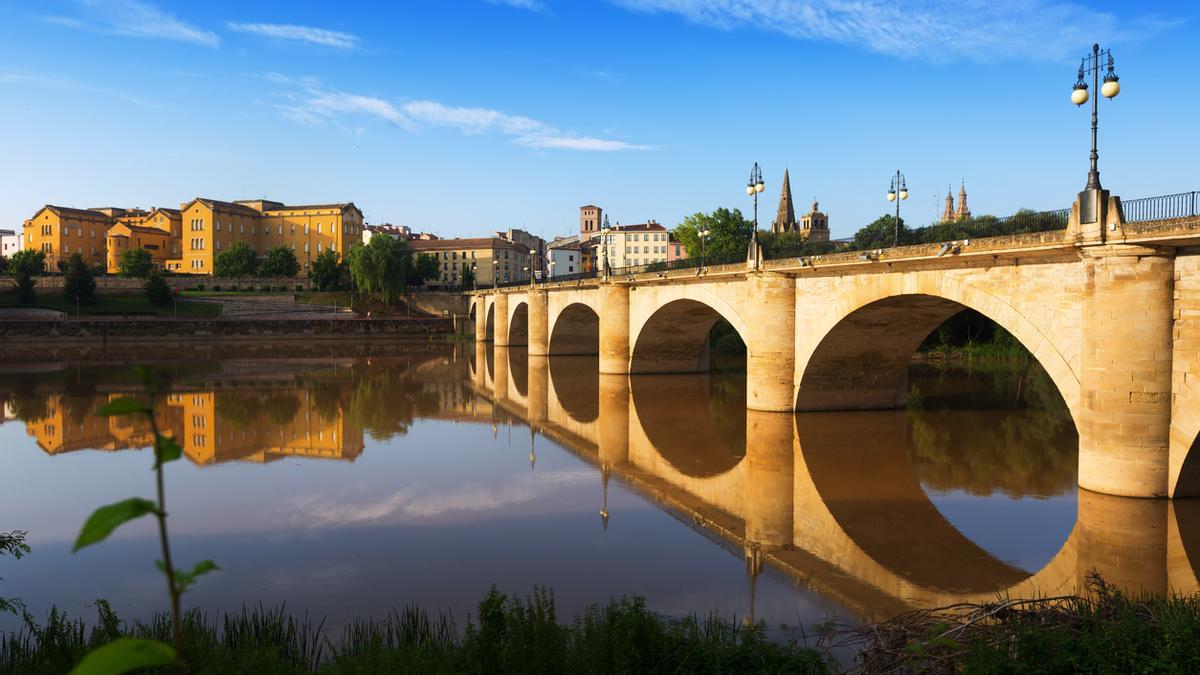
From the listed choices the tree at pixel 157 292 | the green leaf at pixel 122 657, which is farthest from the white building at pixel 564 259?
the green leaf at pixel 122 657

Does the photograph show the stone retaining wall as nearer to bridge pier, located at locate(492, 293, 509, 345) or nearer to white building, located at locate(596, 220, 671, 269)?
bridge pier, located at locate(492, 293, 509, 345)

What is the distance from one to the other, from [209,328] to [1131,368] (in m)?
67.4

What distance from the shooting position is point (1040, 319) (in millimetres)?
15227

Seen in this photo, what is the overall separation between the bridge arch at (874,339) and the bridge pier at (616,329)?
1370 cm

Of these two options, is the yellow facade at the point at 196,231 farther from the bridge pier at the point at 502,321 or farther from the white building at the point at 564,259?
the bridge pier at the point at 502,321

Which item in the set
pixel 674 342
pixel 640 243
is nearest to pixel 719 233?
pixel 674 342

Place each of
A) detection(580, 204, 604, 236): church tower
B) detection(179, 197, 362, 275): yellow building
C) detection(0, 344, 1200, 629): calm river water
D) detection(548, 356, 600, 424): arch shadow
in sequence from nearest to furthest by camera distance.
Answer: detection(0, 344, 1200, 629): calm river water < detection(548, 356, 600, 424): arch shadow < detection(179, 197, 362, 275): yellow building < detection(580, 204, 604, 236): church tower

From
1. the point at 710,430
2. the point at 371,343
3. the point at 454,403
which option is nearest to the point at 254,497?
the point at 710,430

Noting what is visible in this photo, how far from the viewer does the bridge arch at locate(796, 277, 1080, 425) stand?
59.0 ft

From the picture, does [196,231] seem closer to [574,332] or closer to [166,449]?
[574,332]

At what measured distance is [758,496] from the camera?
51.0ft

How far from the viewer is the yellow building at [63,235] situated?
9812cm

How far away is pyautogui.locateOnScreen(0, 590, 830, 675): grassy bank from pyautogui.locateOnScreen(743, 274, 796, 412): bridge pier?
15.4 metres

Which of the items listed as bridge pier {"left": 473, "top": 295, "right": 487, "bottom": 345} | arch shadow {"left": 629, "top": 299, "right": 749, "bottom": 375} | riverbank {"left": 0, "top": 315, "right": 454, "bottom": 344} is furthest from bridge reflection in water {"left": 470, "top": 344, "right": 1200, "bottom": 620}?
riverbank {"left": 0, "top": 315, "right": 454, "bottom": 344}
